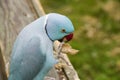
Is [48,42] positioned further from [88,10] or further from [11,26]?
[88,10]

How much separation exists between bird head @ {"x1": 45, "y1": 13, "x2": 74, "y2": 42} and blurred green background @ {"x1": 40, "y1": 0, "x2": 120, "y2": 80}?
5.97 ft

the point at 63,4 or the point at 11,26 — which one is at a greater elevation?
the point at 11,26

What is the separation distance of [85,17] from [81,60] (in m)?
0.71

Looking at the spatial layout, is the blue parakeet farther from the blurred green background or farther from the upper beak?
the blurred green background

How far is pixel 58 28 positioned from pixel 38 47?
0.11 metres

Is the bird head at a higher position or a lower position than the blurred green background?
higher

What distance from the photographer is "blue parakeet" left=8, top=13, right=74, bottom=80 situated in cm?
202

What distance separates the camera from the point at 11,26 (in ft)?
7.87

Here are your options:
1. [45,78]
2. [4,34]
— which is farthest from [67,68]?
[4,34]

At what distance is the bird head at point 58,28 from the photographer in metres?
2.02

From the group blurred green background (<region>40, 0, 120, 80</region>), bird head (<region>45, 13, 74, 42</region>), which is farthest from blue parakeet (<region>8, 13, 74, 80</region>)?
blurred green background (<region>40, 0, 120, 80</region>)

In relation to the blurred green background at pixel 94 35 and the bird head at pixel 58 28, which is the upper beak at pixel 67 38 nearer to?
the bird head at pixel 58 28

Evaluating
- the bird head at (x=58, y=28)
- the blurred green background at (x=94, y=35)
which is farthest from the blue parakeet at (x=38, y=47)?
the blurred green background at (x=94, y=35)

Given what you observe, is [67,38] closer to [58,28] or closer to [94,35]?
[58,28]
